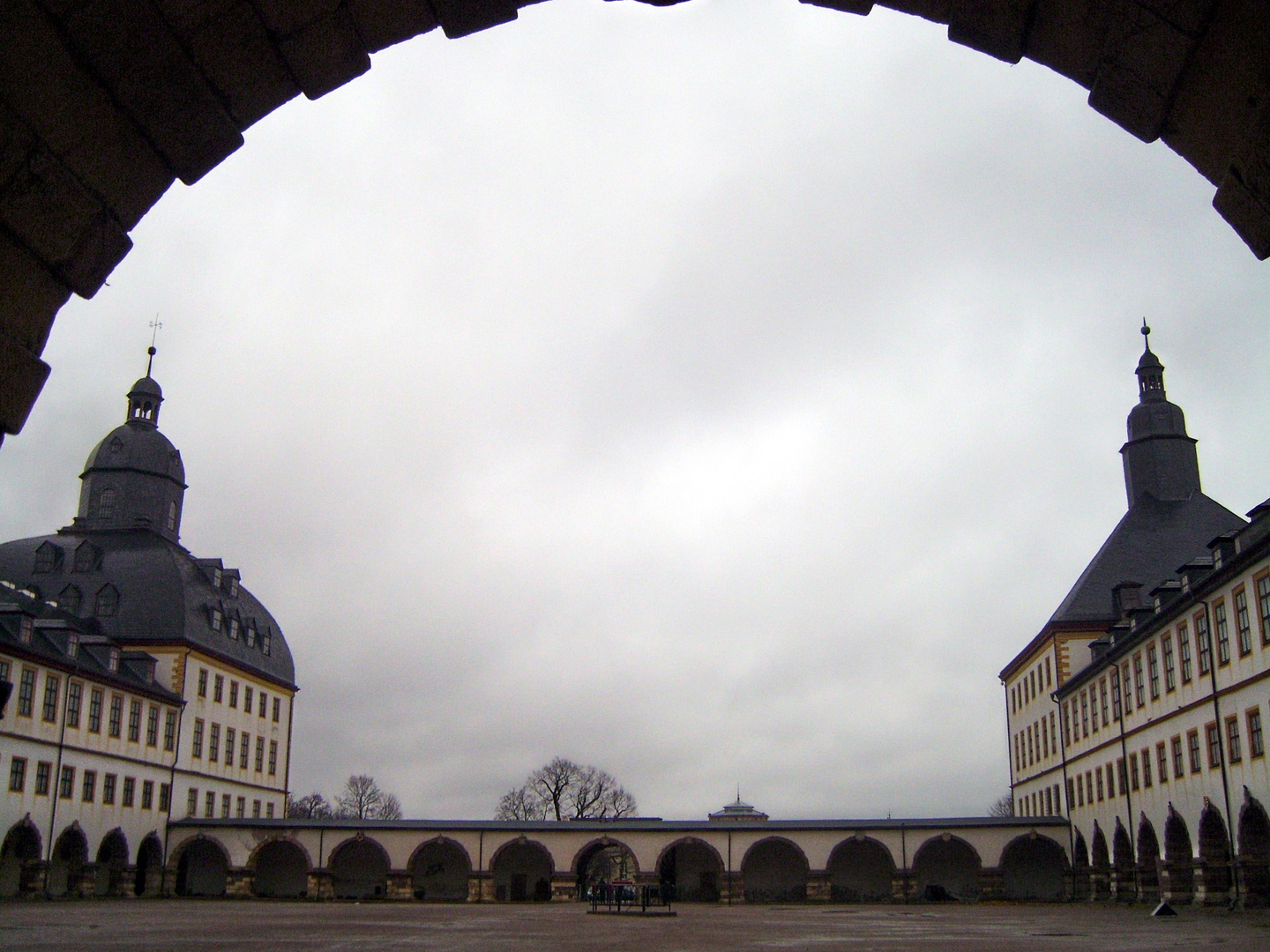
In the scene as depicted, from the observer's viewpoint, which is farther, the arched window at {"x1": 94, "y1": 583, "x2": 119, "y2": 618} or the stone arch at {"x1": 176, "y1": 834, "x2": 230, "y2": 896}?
the arched window at {"x1": 94, "y1": 583, "x2": 119, "y2": 618}

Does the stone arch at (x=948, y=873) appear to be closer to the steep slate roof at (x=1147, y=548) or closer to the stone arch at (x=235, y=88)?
the steep slate roof at (x=1147, y=548)

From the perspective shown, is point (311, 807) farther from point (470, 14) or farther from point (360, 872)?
point (470, 14)

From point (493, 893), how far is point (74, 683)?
17.5 m

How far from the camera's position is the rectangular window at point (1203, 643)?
31700 mm

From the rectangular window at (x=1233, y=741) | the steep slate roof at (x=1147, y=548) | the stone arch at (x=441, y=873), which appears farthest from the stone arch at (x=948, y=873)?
the stone arch at (x=441, y=873)

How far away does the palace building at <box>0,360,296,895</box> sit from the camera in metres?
39.0

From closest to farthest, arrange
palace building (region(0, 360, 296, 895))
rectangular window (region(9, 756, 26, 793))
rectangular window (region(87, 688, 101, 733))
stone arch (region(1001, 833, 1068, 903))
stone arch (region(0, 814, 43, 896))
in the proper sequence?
1. rectangular window (region(9, 756, 26, 793))
2. stone arch (region(0, 814, 43, 896))
3. palace building (region(0, 360, 296, 895))
4. rectangular window (region(87, 688, 101, 733))
5. stone arch (region(1001, 833, 1068, 903))

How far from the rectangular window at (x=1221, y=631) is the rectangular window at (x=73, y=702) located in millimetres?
36565

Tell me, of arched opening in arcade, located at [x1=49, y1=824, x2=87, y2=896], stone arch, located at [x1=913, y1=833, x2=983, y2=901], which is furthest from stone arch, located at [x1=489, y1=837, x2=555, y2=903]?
A: arched opening in arcade, located at [x1=49, y1=824, x2=87, y2=896]

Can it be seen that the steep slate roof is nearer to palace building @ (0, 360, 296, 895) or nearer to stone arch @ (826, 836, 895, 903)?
stone arch @ (826, 836, 895, 903)

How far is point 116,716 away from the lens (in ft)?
147

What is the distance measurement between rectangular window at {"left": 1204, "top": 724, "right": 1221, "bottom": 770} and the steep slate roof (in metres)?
18.1

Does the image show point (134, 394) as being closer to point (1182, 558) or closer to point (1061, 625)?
point (1061, 625)

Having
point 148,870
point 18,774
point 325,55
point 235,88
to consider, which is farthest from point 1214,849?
point 148,870
